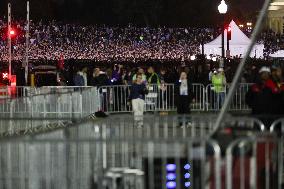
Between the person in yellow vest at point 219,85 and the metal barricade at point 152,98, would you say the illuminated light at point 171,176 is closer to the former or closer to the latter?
the metal barricade at point 152,98

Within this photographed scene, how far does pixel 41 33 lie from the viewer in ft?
205

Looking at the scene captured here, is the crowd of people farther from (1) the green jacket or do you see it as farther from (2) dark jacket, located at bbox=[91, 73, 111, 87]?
(1) the green jacket

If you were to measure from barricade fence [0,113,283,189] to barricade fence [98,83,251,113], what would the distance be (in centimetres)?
1589

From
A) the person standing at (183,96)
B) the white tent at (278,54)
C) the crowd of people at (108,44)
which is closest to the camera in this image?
the person standing at (183,96)

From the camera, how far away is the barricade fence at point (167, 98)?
26953 mm

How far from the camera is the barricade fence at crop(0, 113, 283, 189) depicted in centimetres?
845

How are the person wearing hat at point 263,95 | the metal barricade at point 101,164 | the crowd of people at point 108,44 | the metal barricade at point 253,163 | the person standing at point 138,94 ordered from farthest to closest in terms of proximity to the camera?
the crowd of people at point 108,44
the person standing at point 138,94
the person wearing hat at point 263,95
the metal barricade at point 101,164
the metal barricade at point 253,163

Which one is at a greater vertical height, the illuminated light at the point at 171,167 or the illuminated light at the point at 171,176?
the illuminated light at the point at 171,167

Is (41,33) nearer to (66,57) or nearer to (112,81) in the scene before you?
(66,57)

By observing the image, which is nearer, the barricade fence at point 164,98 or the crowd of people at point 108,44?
the barricade fence at point 164,98

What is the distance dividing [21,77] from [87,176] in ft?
103

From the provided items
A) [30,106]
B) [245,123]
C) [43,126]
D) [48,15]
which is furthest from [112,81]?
[48,15]

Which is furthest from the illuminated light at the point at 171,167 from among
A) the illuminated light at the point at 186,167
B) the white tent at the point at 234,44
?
the white tent at the point at 234,44

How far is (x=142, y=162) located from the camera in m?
10.1
